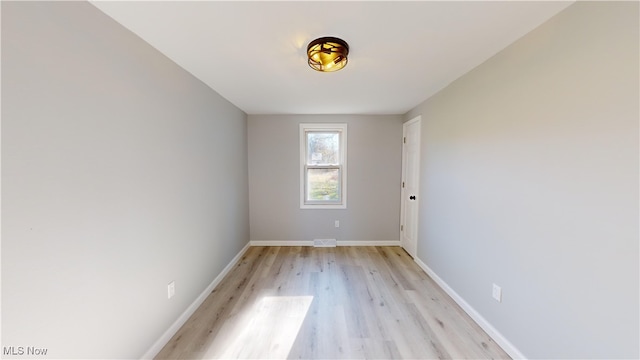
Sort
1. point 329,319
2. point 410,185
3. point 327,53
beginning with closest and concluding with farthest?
1. point 327,53
2. point 329,319
3. point 410,185

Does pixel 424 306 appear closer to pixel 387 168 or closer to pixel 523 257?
pixel 523 257

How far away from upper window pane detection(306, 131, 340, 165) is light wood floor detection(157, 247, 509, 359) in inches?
67.7

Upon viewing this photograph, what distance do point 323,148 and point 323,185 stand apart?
0.64 metres

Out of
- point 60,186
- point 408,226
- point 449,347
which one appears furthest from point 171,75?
point 408,226

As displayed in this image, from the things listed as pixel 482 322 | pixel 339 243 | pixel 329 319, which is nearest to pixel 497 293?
pixel 482 322

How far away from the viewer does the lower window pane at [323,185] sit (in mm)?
3893

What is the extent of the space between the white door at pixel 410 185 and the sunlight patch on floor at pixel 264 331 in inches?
75.5

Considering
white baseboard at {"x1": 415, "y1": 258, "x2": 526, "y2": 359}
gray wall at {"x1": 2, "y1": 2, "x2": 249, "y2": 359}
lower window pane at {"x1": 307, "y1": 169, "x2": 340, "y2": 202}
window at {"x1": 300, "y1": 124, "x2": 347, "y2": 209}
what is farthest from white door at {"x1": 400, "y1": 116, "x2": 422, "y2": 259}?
gray wall at {"x1": 2, "y1": 2, "x2": 249, "y2": 359}


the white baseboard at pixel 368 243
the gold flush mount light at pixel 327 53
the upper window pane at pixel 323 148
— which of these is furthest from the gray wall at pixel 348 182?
the gold flush mount light at pixel 327 53

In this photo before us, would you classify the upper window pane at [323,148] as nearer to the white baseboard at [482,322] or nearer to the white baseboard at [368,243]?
the white baseboard at [368,243]

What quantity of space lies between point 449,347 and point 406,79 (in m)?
2.32

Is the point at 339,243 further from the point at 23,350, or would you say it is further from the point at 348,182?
the point at 23,350

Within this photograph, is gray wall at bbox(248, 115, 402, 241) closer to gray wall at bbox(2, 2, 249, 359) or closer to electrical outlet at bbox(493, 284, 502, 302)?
→ gray wall at bbox(2, 2, 249, 359)

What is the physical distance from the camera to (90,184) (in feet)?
3.91
